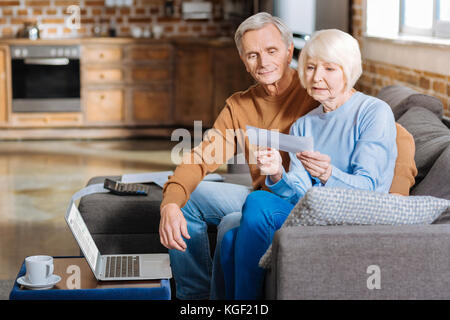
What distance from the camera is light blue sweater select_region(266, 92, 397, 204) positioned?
1.88m

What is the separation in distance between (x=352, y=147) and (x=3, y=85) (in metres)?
5.31

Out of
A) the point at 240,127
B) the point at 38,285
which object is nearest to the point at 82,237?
the point at 38,285

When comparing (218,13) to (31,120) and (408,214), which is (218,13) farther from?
(408,214)

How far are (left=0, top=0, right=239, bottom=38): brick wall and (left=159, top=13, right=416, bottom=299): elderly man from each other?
5.12m

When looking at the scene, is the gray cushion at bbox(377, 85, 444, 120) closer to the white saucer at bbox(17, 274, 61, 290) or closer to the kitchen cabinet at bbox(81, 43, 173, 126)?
the white saucer at bbox(17, 274, 61, 290)

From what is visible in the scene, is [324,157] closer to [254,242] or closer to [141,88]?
[254,242]

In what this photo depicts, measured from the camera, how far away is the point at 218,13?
736 centimetres

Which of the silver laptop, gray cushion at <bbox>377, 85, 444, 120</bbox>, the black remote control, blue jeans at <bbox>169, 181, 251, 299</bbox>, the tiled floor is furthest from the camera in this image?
the tiled floor

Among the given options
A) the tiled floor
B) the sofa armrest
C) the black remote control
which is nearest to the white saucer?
the sofa armrest

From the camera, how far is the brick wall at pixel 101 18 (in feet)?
23.2

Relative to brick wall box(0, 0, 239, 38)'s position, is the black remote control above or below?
below

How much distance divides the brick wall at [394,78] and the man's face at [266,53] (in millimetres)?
1036

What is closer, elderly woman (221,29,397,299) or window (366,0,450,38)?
elderly woman (221,29,397,299)
